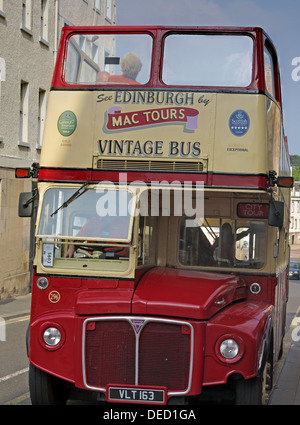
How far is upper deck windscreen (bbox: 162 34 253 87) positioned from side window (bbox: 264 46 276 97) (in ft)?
1.39

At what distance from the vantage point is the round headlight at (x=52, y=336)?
752cm

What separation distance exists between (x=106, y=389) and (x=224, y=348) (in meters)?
1.16

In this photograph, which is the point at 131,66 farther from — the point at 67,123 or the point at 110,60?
the point at 67,123

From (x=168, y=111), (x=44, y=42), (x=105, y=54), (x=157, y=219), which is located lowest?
(x=157, y=219)

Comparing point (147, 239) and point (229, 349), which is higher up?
point (147, 239)

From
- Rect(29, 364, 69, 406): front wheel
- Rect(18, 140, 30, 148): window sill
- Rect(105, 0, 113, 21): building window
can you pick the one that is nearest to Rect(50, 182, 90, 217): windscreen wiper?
Rect(29, 364, 69, 406): front wheel

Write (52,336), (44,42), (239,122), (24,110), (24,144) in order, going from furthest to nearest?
(44,42)
(24,110)
(24,144)
(239,122)
(52,336)

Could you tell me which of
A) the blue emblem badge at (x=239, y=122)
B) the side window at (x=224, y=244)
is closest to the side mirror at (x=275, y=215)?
the blue emblem badge at (x=239, y=122)

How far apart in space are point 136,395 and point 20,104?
766 inches

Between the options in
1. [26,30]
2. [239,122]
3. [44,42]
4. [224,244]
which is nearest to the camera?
[239,122]

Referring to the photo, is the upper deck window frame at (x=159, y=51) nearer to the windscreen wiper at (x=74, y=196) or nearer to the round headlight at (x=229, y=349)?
the windscreen wiper at (x=74, y=196)

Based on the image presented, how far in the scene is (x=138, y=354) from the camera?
7285 mm

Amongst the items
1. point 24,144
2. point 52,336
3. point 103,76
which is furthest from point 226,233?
point 24,144

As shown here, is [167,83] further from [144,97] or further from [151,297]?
[151,297]
